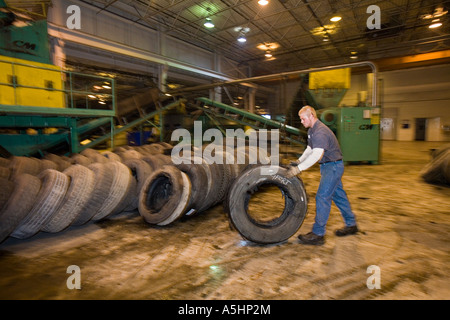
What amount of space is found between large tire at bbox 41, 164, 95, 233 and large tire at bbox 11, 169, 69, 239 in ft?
0.27

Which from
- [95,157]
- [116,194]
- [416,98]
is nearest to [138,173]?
[116,194]

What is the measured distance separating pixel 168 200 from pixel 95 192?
1045mm

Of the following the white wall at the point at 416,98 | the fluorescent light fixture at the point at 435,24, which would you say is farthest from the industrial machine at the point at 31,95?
the fluorescent light fixture at the point at 435,24

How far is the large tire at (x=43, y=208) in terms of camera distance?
2.97 metres

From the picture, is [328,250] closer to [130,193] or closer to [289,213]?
[289,213]

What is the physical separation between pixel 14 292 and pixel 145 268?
1.10m

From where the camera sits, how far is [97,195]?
3482 millimetres

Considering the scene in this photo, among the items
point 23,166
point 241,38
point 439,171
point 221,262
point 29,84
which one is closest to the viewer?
point 221,262

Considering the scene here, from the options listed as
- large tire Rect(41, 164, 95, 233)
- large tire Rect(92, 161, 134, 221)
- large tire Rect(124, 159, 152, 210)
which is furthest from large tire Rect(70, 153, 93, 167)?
large tire Rect(41, 164, 95, 233)

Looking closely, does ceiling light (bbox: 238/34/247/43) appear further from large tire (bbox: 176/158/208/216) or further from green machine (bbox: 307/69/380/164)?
large tire (bbox: 176/158/208/216)

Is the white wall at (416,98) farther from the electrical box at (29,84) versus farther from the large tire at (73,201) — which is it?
the large tire at (73,201)

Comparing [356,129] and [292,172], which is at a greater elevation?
[356,129]

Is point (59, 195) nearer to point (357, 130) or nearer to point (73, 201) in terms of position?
point (73, 201)

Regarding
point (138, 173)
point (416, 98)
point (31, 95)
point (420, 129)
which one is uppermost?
point (416, 98)
